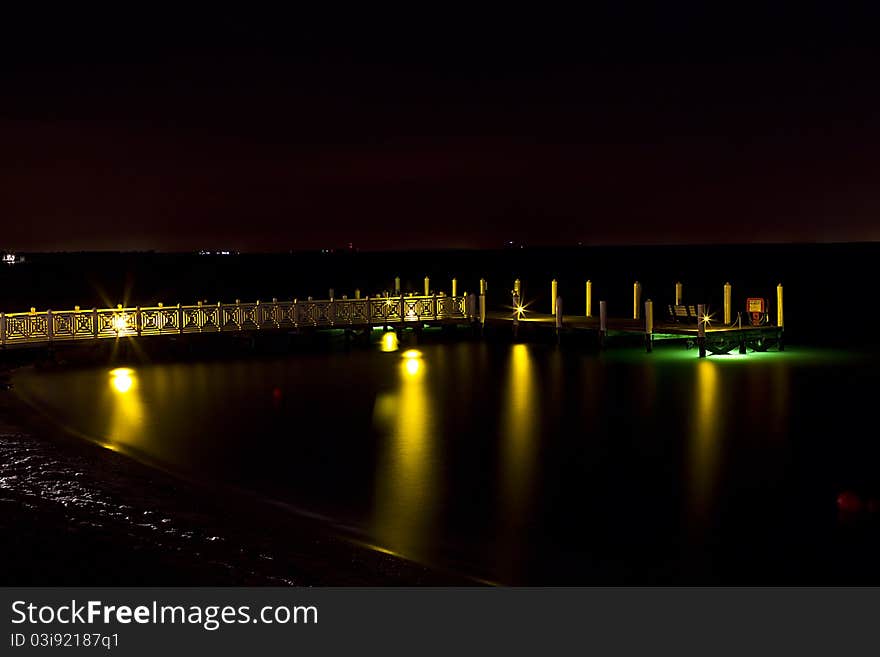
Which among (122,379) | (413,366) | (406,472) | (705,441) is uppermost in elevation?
(413,366)

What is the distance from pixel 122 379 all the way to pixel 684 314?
55.1 feet

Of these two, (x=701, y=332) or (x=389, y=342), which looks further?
(x=389, y=342)

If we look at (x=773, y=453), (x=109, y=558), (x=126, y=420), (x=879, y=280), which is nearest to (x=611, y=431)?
(x=773, y=453)

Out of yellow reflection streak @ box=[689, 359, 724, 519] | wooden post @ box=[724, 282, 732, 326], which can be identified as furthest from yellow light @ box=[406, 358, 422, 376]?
wooden post @ box=[724, 282, 732, 326]

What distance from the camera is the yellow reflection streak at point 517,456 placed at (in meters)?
11.4

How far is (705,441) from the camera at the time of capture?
1700cm

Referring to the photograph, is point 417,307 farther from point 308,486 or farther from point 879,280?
point 879,280

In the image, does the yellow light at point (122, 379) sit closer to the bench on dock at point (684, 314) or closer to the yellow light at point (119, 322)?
the yellow light at point (119, 322)

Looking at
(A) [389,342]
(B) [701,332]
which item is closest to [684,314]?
(B) [701,332]

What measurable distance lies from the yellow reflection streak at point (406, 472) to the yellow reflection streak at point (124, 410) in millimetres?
4371

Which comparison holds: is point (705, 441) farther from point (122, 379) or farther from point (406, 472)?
point (122, 379)

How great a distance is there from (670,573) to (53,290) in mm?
73478

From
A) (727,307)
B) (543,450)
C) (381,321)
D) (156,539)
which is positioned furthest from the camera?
(381,321)
